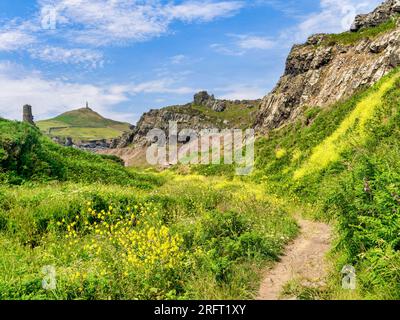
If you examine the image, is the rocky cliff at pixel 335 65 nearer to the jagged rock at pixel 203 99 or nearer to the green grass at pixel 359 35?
the green grass at pixel 359 35

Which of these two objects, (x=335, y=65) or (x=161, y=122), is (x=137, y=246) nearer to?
(x=335, y=65)

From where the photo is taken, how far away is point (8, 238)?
1025cm

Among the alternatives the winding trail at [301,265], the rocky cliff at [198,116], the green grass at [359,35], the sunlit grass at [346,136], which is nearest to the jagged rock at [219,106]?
the rocky cliff at [198,116]

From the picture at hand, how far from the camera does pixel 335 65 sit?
151 feet

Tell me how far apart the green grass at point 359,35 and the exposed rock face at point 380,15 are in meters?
1.23

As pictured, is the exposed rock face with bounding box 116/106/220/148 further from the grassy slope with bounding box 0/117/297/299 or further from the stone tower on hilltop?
the grassy slope with bounding box 0/117/297/299

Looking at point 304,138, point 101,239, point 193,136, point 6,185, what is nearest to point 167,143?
point 193,136

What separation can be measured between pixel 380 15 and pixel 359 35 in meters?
4.71

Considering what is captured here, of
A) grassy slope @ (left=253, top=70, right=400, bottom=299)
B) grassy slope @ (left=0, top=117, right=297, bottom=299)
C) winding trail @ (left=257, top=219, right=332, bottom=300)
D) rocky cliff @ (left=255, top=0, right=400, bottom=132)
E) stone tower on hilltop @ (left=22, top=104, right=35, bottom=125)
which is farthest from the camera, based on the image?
stone tower on hilltop @ (left=22, top=104, right=35, bottom=125)

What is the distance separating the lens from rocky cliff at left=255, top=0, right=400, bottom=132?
35.9 m

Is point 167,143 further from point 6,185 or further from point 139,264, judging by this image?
point 139,264

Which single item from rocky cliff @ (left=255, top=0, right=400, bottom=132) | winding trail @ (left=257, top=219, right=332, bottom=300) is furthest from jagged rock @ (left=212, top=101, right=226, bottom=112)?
winding trail @ (left=257, top=219, right=332, bottom=300)

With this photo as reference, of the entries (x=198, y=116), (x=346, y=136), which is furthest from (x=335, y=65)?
(x=198, y=116)

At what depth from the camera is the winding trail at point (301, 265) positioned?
7535 mm
